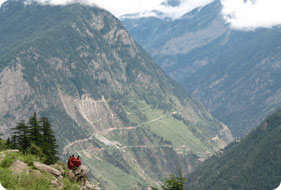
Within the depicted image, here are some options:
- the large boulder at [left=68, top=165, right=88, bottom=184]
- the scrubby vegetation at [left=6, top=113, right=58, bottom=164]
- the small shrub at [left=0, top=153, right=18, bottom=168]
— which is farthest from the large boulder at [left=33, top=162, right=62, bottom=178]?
the scrubby vegetation at [left=6, top=113, right=58, bottom=164]

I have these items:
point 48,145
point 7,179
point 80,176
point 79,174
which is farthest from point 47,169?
point 48,145

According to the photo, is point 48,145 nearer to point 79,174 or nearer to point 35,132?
point 35,132

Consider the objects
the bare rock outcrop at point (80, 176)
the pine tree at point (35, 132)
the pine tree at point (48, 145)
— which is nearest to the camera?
the bare rock outcrop at point (80, 176)

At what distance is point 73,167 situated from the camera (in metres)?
62.4

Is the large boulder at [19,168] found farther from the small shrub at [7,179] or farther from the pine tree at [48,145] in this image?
the pine tree at [48,145]

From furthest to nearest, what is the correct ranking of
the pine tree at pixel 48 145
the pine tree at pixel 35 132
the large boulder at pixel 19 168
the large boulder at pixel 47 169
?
1. the pine tree at pixel 35 132
2. the pine tree at pixel 48 145
3. the large boulder at pixel 47 169
4. the large boulder at pixel 19 168

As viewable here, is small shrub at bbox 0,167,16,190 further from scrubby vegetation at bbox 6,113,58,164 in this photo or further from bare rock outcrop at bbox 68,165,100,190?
scrubby vegetation at bbox 6,113,58,164

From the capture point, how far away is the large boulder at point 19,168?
51031 millimetres

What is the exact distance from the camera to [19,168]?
52.3m

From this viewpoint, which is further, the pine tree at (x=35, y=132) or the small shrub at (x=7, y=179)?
the pine tree at (x=35, y=132)

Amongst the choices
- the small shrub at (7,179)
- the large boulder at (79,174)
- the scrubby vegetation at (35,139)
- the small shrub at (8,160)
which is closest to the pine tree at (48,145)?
the scrubby vegetation at (35,139)

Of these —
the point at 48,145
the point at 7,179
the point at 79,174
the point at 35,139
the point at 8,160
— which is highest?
the point at 35,139

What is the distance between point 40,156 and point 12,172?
13.8 metres

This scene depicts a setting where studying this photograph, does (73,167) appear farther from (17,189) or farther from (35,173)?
(17,189)
